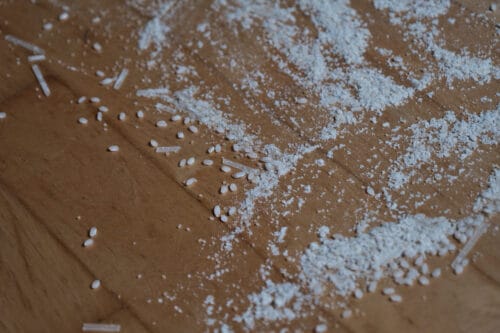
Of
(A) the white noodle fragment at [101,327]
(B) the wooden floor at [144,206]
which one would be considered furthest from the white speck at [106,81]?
(A) the white noodle fragment at [101,327]

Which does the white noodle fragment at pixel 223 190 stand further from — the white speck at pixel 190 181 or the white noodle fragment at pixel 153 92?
the white noodle fragment at pixel 153 92

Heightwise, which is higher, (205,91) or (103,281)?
(205,91)

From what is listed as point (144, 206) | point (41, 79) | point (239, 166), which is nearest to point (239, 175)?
point (239, 166)

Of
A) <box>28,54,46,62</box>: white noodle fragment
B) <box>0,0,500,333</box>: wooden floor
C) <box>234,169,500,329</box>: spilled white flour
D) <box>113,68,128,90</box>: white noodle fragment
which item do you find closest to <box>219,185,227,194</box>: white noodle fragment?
<box>0,0,500,333</box>: wooden floor

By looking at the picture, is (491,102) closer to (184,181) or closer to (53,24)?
(184,181)

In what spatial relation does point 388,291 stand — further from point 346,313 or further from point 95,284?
point 95,284

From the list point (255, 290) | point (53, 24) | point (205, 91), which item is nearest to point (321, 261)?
point (255, 290)
